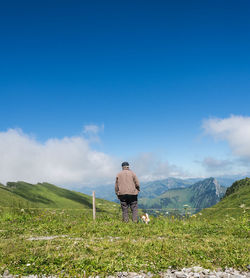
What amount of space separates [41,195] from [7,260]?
3931 cm

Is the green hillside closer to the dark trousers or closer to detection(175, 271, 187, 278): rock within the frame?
the dark trousers

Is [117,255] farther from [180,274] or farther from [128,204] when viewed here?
[128,204]

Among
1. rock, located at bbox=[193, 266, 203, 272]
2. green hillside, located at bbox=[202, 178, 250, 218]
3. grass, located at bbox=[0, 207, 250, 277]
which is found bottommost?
rock, located at bbox=[193, 266, 203, 272]

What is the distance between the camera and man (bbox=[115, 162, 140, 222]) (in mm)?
13180

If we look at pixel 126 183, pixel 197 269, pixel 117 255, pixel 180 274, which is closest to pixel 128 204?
pixel 126 183

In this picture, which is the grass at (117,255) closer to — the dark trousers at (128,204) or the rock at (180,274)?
the rock at (180,274)

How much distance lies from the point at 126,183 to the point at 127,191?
459mm

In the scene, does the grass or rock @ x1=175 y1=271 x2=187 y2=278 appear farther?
the grass

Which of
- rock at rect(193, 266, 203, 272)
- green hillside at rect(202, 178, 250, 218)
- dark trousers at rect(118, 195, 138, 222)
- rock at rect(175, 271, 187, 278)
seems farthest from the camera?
green hillside at rect(202, 178, 250, 218)

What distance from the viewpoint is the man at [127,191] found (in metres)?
13.2

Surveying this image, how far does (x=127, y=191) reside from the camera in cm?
1316

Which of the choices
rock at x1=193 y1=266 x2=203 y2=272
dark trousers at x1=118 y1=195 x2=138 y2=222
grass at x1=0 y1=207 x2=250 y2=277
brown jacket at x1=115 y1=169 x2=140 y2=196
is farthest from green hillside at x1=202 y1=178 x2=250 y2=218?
rock at x1=193 y1=266 x2=203 y2=272

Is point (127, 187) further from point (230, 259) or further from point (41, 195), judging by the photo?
point (41, 195)

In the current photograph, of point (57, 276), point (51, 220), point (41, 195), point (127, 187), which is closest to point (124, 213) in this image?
point (127, 187)
